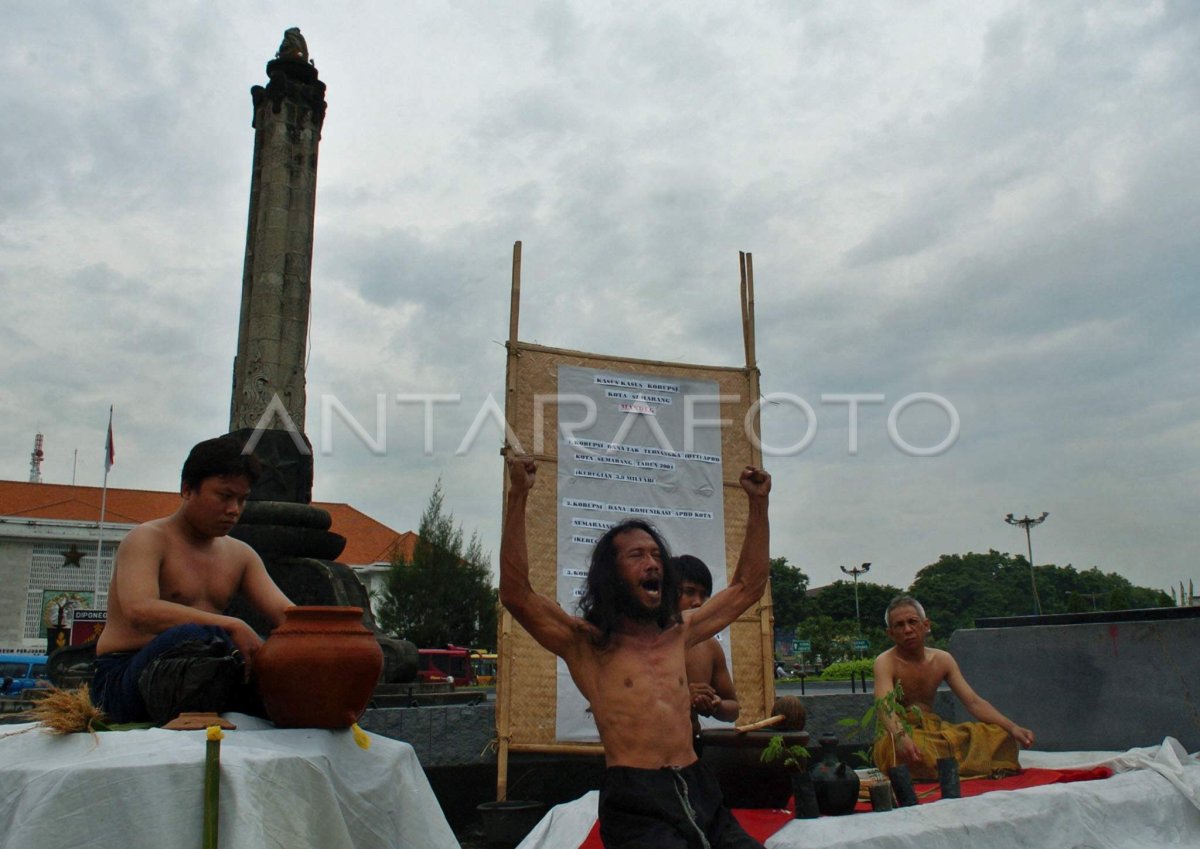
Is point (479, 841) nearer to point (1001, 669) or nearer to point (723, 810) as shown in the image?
point (723, 810)

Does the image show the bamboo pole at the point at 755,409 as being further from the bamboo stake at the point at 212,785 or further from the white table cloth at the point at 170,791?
the bamboo stake at the point at 212,785

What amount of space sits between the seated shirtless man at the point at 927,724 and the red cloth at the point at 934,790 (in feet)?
0.45

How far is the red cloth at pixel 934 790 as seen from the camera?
3.75 m

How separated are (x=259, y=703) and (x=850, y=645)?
3954 cm

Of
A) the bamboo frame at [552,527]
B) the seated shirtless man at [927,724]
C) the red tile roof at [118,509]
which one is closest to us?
the seated shirtless man at [927,724]

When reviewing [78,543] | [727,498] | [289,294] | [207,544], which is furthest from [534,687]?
[78,543]

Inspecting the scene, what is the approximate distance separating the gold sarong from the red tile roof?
101 feet

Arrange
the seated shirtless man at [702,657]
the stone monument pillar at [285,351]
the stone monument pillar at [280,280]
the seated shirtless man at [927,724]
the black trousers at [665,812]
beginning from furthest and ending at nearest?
the stone monument pillar at [280,280]
the stone monument pillar at [285,351]
the seated shirtless man at [927,724]
the seated shirtless man at [702,657]
the black trousers at [665,812]

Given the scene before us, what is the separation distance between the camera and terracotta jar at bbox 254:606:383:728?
9.02ft

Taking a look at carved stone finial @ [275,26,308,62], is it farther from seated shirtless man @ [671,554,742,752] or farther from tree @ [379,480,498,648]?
tree @ [379,480,498,648]

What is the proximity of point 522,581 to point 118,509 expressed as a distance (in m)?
40.1

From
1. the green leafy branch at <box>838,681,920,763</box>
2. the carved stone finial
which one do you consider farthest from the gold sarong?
the carved stone finial

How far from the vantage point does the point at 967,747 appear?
5121 mm

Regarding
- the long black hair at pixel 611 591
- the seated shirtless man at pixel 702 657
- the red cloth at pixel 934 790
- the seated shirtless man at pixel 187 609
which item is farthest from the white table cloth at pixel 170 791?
the seated shirtless man at pixel 702 657
